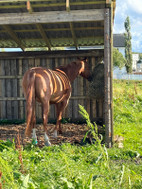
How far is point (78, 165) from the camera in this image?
3951 millimetres

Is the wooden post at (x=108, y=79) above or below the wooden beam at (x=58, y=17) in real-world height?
below

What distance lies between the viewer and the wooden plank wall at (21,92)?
9.29 metres

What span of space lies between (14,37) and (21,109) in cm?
290

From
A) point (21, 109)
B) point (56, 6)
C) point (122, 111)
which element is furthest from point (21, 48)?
point (122, 111)

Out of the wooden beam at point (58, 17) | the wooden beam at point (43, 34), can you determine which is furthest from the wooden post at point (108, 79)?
the wooden beam at point (43, 34)

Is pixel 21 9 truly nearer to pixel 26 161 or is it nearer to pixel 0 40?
pixel 0 40

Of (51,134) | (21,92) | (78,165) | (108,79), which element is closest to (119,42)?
(21,92)

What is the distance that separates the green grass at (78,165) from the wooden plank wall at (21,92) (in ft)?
4.48

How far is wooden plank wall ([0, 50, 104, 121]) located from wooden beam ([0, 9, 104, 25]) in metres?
3.37

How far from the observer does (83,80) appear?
9.35 m

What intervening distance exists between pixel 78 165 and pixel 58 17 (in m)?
3.72

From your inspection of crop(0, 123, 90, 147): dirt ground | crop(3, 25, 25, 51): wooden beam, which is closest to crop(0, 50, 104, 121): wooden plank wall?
crop(3, 25, 25, 51): wooden beam

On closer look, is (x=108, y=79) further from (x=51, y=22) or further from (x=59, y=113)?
(x=51, y=22)

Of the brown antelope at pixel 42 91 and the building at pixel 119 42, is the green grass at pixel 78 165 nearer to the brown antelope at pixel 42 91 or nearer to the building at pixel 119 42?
the brown antelope at pixel 42 91
